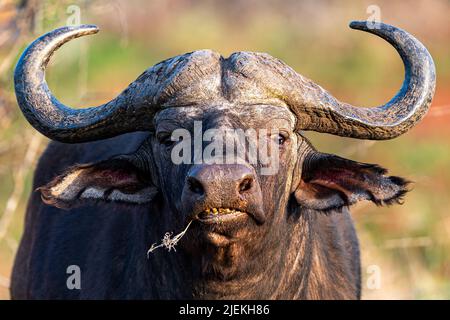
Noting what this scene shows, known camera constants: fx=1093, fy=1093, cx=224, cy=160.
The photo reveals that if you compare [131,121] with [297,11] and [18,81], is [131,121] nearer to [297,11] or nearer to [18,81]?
[18,81]

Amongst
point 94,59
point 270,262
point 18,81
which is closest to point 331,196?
point 270,262

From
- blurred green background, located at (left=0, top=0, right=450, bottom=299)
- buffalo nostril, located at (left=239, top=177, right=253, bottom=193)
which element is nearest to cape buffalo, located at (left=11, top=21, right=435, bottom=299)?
buffalo nostril, located at (left=239, top=177, right=253, bottom=193)

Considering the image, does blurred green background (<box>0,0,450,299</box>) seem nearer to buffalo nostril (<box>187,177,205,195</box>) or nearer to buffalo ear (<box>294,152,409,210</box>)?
buffalo ear (<box>294,152,409,210</box>)

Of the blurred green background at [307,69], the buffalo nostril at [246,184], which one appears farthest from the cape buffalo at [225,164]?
the blurred green background at [307,69]

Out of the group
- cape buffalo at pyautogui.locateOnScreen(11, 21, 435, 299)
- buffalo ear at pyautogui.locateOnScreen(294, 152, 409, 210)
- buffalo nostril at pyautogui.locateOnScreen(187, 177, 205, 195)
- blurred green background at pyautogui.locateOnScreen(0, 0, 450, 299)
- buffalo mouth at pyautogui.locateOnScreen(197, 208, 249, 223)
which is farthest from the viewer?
blurred green background at pyautogui.locateOnScreen(0, 0, 450, 299)

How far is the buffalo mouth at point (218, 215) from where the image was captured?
18.1 feet

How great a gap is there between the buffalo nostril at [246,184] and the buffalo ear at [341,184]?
887mm

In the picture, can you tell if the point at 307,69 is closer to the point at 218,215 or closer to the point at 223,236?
the point at 223,236

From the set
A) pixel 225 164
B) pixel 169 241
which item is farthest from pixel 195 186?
pixel 169 241

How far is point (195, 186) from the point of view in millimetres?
5391

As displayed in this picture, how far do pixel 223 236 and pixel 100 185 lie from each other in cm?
105

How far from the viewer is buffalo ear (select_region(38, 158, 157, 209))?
627cm

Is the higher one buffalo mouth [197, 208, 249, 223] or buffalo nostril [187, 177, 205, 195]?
buffalo nostril [187, 177, 205, 195]
